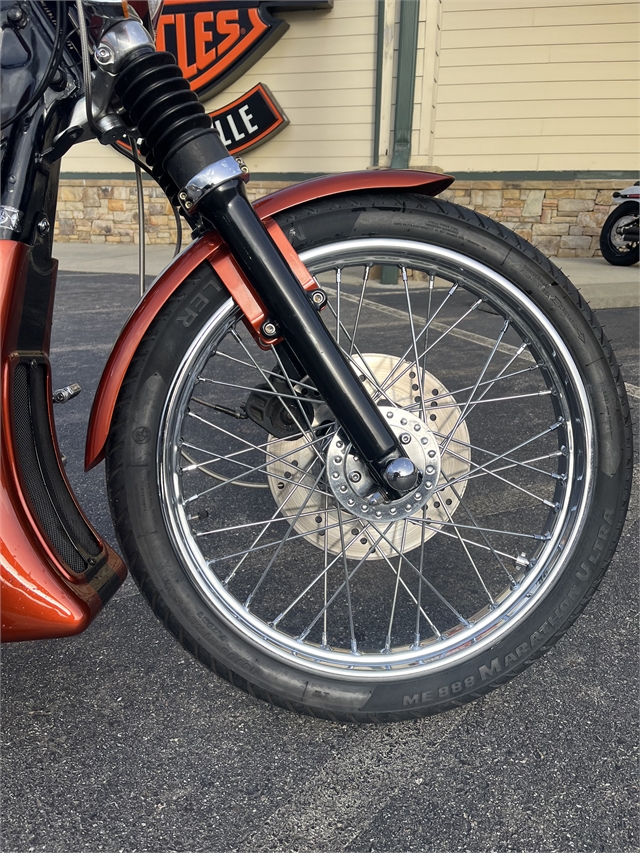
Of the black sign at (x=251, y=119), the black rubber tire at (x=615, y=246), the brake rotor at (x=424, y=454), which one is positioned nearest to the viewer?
the brake rotor at (x=424, y=454)

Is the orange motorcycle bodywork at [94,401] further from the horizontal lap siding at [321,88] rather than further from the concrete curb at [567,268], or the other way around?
the horizontal lap siding at [321,88]

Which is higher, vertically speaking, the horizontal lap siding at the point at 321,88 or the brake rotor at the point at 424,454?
the horizontal lap siding at the point at 321,88

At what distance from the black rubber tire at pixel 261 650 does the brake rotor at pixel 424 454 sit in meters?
0.29

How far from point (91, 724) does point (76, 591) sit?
1.16 ft

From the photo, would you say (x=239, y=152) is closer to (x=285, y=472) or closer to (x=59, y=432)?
(x=59, y=432)

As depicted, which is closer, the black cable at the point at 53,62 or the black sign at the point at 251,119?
the black cable at the point at 53,62

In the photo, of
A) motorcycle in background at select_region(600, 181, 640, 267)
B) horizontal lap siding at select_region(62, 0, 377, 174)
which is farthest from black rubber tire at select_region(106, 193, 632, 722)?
horizontal lap siding at select_region(62, 0, 377, 174)

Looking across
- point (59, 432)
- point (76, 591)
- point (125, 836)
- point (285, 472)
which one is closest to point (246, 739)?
point (125, 836)

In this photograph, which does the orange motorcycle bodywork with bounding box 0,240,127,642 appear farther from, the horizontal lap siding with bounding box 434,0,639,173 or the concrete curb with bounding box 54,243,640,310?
→ the horizontal lap siding with bounding box 434,0,639,173

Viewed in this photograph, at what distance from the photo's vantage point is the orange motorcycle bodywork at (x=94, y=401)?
108cm

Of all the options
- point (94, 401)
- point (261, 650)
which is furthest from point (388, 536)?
point (94, 401)

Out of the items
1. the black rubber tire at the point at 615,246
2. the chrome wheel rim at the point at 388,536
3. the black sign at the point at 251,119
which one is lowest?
the chrome wheel rim at the point at 388,536

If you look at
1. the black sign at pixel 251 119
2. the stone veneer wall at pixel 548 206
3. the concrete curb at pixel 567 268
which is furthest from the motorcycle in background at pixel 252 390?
the black sign at pixel 251 119

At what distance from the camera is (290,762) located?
1.19 m
